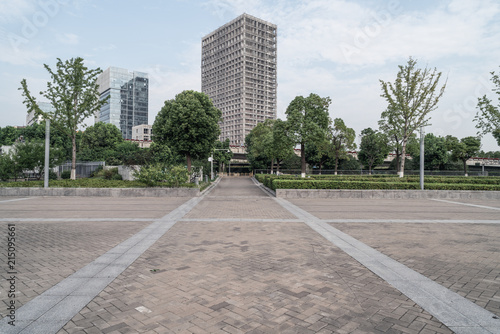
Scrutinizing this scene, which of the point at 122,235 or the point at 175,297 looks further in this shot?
the point at 122,235

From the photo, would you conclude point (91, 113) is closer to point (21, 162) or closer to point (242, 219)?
point (21, 162)

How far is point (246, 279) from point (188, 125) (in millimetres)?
25724

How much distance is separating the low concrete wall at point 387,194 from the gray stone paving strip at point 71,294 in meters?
13.8

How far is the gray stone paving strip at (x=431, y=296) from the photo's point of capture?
3.38 metres

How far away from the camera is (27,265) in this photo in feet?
17.4

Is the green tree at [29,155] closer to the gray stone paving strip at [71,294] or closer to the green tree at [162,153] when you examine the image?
the green tree at [162,153]

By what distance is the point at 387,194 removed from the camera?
19.9 meters

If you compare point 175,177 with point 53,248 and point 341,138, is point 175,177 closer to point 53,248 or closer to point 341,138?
point 53,248

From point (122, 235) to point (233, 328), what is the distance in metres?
5.48

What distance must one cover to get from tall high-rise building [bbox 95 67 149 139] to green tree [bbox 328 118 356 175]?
475 feet

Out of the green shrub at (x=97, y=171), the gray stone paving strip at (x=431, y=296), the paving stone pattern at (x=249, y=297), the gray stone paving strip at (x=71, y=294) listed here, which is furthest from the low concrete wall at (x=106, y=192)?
the gray stone paving strip at (x=431, y=296)

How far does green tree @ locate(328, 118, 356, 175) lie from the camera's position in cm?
4922

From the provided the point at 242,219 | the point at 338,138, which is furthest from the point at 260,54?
the point at 242,219

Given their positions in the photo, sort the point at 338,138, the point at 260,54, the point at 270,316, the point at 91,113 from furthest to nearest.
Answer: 1. the point at 260,54
2. the point at 338,138
3. the point at 91,113
4. the point at 270,316
